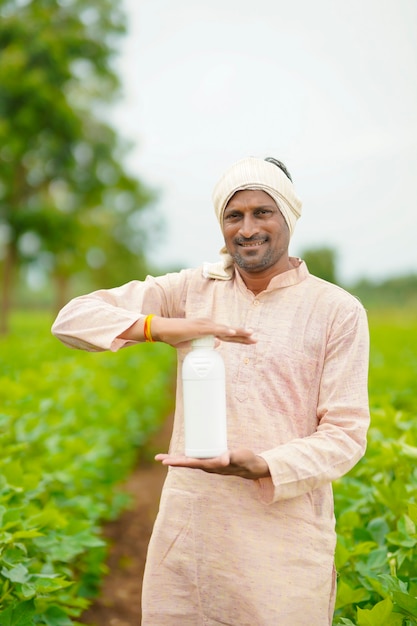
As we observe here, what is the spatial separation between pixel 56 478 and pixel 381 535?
1.63 meters

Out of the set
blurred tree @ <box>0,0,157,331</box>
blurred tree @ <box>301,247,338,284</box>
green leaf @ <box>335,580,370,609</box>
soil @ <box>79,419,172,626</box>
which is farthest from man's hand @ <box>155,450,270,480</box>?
blurred tree @ <box>301,247,338,284</box>

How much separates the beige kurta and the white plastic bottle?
0.23 meters

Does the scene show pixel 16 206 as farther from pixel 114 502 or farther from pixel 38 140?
pixel 114 502

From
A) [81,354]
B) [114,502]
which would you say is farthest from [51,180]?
[114,502]

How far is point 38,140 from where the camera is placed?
22.5 meters

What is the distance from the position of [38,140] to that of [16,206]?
2056mm

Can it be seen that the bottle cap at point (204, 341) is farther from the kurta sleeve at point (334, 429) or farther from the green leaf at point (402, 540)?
the green leaf at point (402, 540)

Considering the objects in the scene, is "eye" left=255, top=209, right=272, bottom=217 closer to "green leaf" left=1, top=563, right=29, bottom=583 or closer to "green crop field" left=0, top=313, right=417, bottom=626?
"green crop field" left=0, top=313, right=417, bottom=626

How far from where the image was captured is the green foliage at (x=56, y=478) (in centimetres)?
287

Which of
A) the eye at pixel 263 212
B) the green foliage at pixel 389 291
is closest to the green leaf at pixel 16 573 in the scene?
the eye at pixel 263 212

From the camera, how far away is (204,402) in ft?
6.82

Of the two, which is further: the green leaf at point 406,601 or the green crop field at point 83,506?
the green crop field at point 83,506

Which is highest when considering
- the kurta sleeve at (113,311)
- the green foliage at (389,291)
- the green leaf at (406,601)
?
the green foliage at (389,291)

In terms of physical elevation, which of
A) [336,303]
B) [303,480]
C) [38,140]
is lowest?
[303,480]
